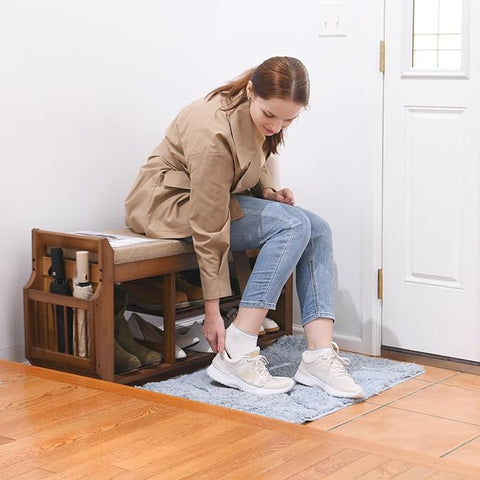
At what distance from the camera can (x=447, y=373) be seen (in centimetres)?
308

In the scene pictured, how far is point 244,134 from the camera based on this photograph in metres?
2.80

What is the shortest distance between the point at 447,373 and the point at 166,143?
1.16m

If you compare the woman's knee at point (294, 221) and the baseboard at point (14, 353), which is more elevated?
the woman's knee at point (294, 221)

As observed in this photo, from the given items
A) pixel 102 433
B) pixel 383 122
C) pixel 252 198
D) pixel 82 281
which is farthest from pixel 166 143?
pixel 102 433

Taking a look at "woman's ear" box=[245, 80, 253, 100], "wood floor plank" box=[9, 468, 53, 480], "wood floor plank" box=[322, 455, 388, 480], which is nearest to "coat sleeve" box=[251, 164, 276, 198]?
"woman's ear" box=[245, 80, 253, 100]

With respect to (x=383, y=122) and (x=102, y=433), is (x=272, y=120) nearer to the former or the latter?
(x=383, y=122)

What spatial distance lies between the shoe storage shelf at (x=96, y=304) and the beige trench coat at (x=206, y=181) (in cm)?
11

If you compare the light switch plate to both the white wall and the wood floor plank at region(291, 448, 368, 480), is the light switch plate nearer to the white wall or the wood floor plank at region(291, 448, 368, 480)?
the white wall

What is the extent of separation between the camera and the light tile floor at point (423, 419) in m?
2.40

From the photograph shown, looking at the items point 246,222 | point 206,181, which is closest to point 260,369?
point 246,222

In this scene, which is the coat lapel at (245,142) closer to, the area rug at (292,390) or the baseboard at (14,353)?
the area rug at (292,390)

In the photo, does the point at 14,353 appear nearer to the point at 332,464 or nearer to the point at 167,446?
the point at 167,446

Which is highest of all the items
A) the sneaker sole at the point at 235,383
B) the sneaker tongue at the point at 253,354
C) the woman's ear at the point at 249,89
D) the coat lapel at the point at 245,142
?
the woman's ear at the point at 249,89

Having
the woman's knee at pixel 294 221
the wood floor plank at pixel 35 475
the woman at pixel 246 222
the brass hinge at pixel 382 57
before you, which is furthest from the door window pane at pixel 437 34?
the wood floor plank at pixel 35 475
